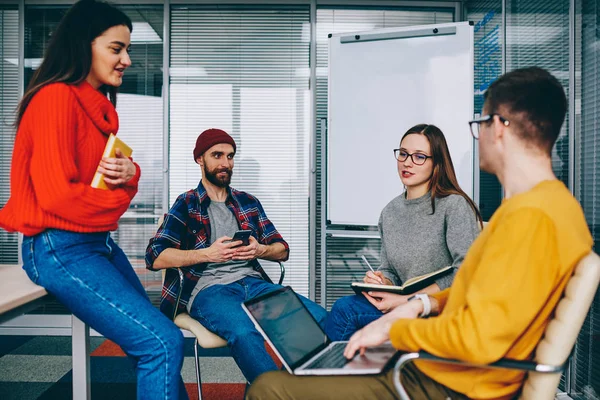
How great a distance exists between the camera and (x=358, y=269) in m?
4.20

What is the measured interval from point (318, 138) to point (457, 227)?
7.71ft

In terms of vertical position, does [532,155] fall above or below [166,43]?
below

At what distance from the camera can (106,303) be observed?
1.40 m

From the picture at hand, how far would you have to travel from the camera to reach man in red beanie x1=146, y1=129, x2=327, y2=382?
208 centimetres

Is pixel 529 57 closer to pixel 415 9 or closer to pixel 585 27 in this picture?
pixel 585 27

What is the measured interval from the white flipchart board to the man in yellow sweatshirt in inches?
72.9

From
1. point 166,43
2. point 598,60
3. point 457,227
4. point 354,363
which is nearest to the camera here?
point 354,363

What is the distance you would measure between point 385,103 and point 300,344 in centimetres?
224

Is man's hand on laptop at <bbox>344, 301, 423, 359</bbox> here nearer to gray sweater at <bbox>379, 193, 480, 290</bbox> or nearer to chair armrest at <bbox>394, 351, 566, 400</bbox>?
chair armrest at <bbox>394, 351, 566, 400</bbox>

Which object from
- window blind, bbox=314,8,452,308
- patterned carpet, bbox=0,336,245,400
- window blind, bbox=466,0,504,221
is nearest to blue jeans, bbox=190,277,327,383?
patterned carpet, bbox=0,336,245,400

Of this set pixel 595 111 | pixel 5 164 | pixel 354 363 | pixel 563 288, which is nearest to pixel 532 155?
pixel 563 288

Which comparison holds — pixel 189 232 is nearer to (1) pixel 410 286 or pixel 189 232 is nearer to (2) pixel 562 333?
(1) pixel 410 286

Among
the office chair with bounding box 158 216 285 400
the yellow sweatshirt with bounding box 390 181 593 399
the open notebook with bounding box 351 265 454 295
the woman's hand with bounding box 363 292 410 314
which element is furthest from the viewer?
the office chair with bounding box 158 216 285 400

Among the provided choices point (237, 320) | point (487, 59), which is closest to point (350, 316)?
point (237, 320)
